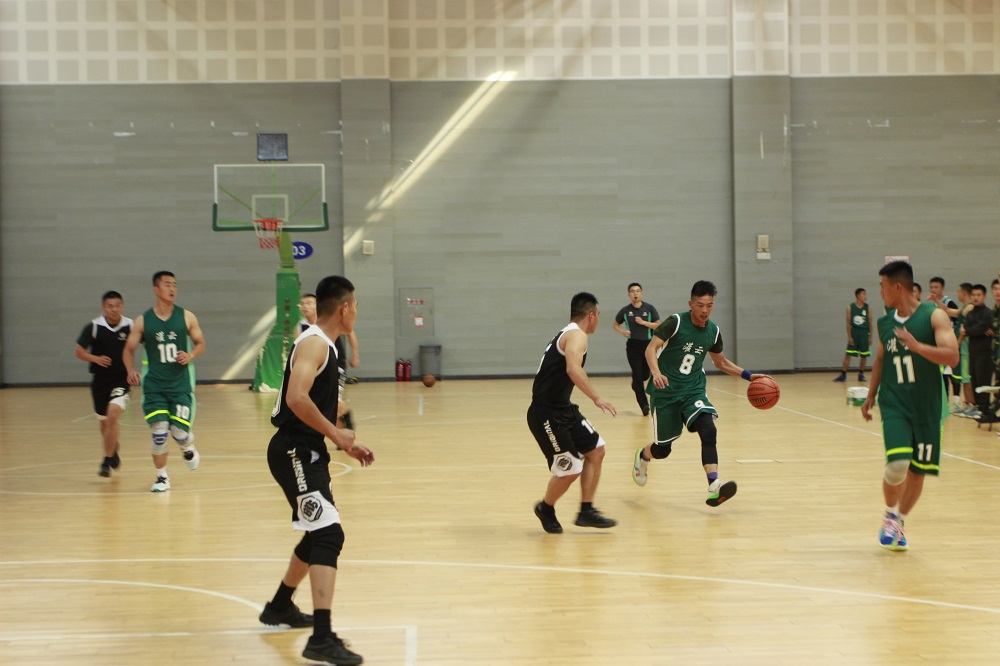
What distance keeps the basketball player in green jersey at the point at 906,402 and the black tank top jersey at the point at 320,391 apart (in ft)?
11.9

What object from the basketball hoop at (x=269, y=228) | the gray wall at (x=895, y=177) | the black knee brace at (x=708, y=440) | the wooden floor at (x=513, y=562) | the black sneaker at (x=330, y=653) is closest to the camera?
the black sneaker at (x=330, y=653)

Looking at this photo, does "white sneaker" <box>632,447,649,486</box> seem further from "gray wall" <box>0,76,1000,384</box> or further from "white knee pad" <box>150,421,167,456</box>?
"gray wall" <box>0,76,1000,384</box>

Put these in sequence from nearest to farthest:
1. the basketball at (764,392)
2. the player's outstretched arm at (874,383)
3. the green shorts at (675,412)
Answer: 1. the player's outstretched arm at (874,383)
2. the green shorts at (675,412)
3. the basketball at (764,392)

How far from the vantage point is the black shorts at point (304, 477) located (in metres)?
4.88

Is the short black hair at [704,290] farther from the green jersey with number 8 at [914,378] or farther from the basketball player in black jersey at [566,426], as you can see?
the green jersey with number 8 at [914,378]

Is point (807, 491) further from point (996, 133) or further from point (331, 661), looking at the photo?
point (996, 133)

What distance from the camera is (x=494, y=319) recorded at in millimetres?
22469

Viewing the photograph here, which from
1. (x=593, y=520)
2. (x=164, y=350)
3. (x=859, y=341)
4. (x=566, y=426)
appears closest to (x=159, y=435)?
(x=164, y=350)

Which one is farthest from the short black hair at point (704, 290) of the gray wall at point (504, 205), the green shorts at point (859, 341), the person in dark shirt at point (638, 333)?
the gray wall at point (504, 205)

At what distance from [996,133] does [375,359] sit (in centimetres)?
1431

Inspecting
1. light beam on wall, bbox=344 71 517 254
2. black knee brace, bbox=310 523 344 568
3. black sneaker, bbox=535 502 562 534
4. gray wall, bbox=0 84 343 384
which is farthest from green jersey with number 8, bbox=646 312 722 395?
gray wall, bbox=0 84 343 384

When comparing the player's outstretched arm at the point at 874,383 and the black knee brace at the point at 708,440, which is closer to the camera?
the player's outstretched arm at the point at 874,383

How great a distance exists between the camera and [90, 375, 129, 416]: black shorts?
10344 millimetres

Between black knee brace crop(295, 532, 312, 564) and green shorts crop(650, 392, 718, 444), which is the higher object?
green shorts crop(650, 392, 718, 444)
